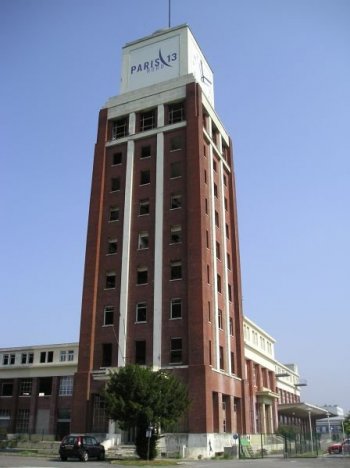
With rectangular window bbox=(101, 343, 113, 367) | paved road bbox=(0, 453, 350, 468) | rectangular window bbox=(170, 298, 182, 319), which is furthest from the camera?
rectangular window bbox=(101, 343, 113, 367)

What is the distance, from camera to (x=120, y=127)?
62.8 meters

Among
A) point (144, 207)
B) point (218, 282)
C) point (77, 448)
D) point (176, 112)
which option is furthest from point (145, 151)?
point (77, 448)

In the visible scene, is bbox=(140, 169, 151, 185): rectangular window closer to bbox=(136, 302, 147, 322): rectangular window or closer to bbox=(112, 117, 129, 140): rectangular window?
bbox=(112, 117, 129, 140): rectangular window

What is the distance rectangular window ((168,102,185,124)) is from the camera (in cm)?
5944

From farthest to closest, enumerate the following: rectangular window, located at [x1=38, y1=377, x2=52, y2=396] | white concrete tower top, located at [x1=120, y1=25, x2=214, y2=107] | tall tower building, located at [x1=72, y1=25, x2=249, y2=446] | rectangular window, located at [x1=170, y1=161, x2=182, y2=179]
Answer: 1. rectangular window, located at [x1=38, y1=377, x2=52, y2=396]
2. white concrete tower top, located at [x1=120, y1=25, x2=214, y2=107]
3. rectangular window, located at [x1=170, y1=161, x2=182, y2=179]
4. tall tower building, located at [x1=72, y1=25, x2=249, y2=446]

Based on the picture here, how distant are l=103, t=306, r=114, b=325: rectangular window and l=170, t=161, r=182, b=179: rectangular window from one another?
1561cm

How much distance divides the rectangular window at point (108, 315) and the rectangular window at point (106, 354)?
2258 millimetres

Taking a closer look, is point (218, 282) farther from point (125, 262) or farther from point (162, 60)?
point (162, 60)

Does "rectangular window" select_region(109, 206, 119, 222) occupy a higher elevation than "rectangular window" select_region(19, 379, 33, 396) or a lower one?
higher

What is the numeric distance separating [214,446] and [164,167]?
28641 millimetres

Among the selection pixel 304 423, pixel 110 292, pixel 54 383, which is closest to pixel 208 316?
pixel 110 292

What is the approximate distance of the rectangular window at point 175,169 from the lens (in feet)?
187

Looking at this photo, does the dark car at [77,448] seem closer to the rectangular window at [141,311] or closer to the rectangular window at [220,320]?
the rectangular window at [141,311]

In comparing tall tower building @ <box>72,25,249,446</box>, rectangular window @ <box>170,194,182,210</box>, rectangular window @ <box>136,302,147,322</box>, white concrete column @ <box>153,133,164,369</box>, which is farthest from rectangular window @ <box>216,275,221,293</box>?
rectangular window @ <box>170,194,182,210</box>
